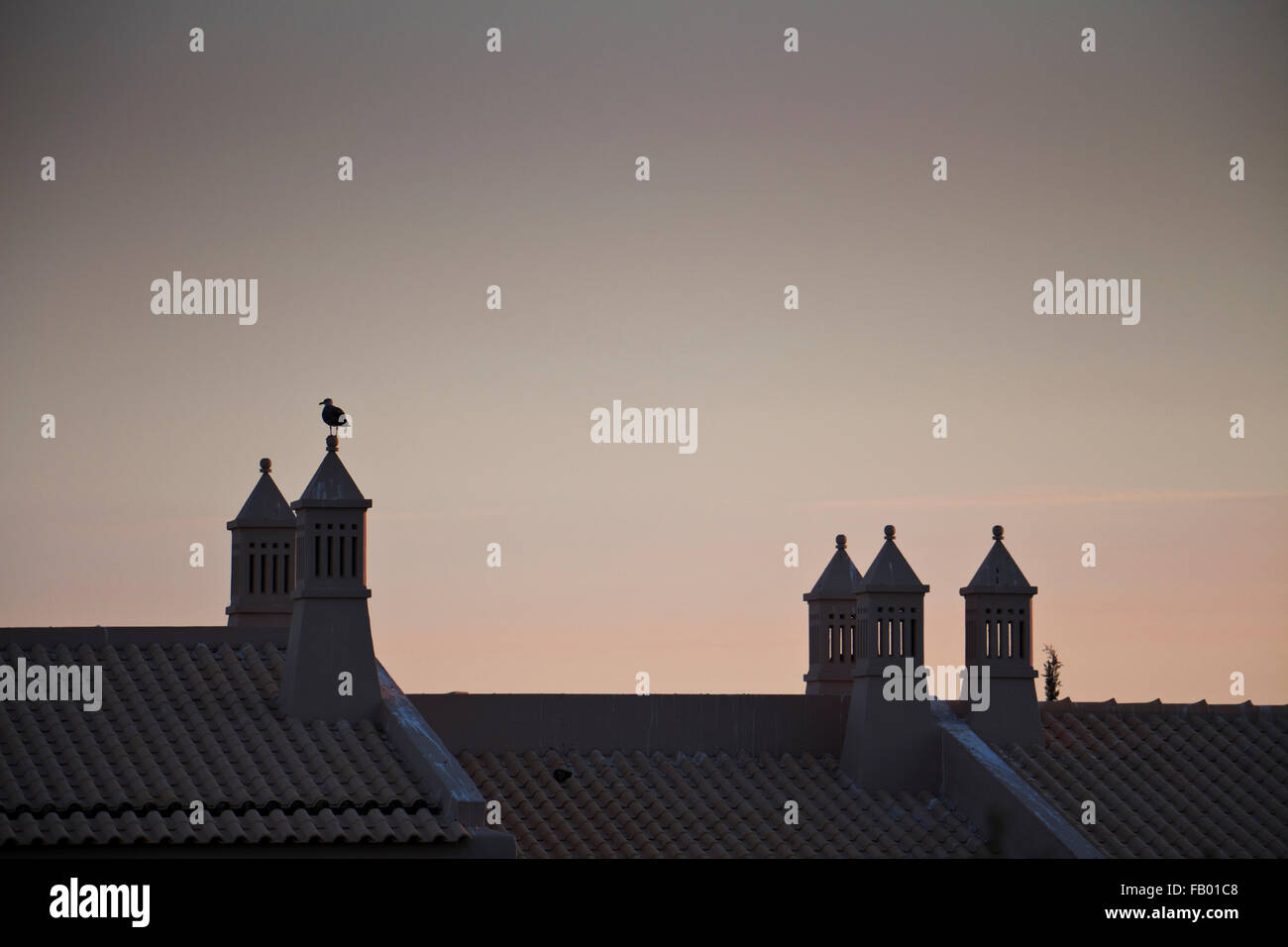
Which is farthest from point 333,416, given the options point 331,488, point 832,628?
point 832,628

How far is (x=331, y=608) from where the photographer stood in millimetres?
29922

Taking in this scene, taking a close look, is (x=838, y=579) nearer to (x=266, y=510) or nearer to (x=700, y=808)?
(x=700, y=808)

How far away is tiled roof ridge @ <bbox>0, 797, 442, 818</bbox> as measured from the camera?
2592 centimetres

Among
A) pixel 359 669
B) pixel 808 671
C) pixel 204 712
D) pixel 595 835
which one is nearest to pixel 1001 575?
pixel 808 671

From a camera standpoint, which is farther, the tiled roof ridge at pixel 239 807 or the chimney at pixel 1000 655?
the chimney at pixel 1000 655

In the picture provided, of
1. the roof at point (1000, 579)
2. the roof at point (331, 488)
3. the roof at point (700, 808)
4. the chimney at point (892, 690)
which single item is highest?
the roof at point (331, 488)

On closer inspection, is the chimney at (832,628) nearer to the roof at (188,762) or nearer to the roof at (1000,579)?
the roof at (1000,579)

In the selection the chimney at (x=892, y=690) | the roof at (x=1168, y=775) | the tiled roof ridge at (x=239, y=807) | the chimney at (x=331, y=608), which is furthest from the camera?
the chimney at (x=892, y=690)

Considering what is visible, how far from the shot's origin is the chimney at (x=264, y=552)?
34.0 m

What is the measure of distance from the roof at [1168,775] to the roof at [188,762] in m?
11.1

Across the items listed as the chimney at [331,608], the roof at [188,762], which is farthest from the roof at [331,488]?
the roof at [188,762]

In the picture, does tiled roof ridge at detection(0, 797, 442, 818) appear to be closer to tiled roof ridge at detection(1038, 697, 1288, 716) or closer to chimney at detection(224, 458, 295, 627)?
chimney at detection(224, 458, 295, 627)

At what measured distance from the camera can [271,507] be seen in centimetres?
3409
